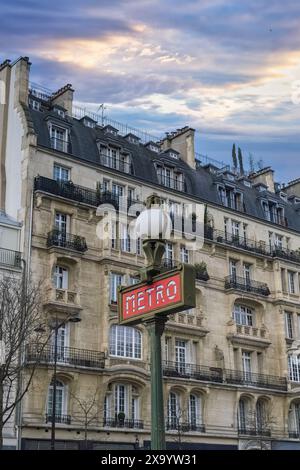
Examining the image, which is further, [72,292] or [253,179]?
[253,179]

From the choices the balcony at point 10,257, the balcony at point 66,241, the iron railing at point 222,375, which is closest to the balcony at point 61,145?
the balcony at point 66,241

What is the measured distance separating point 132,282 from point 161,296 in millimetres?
29667

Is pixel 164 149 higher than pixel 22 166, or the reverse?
pixel 164 149

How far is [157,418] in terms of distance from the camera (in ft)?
24.6

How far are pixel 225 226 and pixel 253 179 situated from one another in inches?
408

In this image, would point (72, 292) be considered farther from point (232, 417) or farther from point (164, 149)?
point (164, 149)

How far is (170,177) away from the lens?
141ft

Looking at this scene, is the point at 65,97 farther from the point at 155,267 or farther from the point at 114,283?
the point at 155,267

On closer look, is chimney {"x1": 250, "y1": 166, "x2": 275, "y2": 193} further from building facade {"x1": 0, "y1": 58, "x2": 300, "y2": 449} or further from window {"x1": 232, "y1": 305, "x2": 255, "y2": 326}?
window {"x1": 232, "y1": 305, "x2": 255, "y2": 326}

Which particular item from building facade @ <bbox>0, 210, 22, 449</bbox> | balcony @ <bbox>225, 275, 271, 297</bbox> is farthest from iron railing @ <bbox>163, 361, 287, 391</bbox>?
building facade @ <bbox>0, 210, 22, 449</bbox>

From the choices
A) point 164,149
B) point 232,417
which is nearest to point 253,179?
point 164,149

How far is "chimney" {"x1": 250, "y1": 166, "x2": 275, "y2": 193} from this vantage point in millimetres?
52744

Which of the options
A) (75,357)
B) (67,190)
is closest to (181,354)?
(75,357)

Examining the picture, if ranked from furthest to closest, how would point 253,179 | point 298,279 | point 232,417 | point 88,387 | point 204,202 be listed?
point 253,179 → point 298,279 → point 204,202 → point 232,417 → point 88,387
